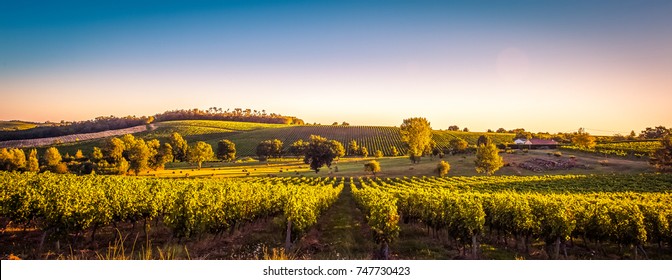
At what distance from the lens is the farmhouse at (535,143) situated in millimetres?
68562

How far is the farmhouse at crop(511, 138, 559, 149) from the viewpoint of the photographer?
68.6m

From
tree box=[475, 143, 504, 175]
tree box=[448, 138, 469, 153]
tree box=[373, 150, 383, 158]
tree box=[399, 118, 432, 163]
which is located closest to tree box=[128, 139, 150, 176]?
tree box=[399, 118, 432, 163]

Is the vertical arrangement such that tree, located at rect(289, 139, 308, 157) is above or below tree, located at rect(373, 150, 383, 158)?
above

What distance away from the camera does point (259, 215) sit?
70.7 feet

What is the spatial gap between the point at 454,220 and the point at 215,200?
484 inches

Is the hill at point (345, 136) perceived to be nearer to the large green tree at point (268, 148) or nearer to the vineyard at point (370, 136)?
the vineyard at point (370, 136)

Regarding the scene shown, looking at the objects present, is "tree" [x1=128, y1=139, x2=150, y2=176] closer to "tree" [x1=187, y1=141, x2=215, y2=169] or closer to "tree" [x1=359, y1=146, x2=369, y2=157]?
"tree" [x1=187, y1=141, x2=215, y2=169]

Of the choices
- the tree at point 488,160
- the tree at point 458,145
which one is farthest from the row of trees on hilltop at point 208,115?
the tree at point 458,145

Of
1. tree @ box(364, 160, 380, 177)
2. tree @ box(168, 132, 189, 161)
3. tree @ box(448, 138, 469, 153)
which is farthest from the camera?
tree @ box(448, 138, 469, 153)

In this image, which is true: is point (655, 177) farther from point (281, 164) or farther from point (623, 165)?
point (281, 164)

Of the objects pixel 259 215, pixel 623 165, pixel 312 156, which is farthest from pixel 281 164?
pixel 623 165

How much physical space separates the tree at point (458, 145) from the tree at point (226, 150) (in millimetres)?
48506

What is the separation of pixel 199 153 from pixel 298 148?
24.1 meters

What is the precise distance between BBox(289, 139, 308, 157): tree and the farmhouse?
46050mm
